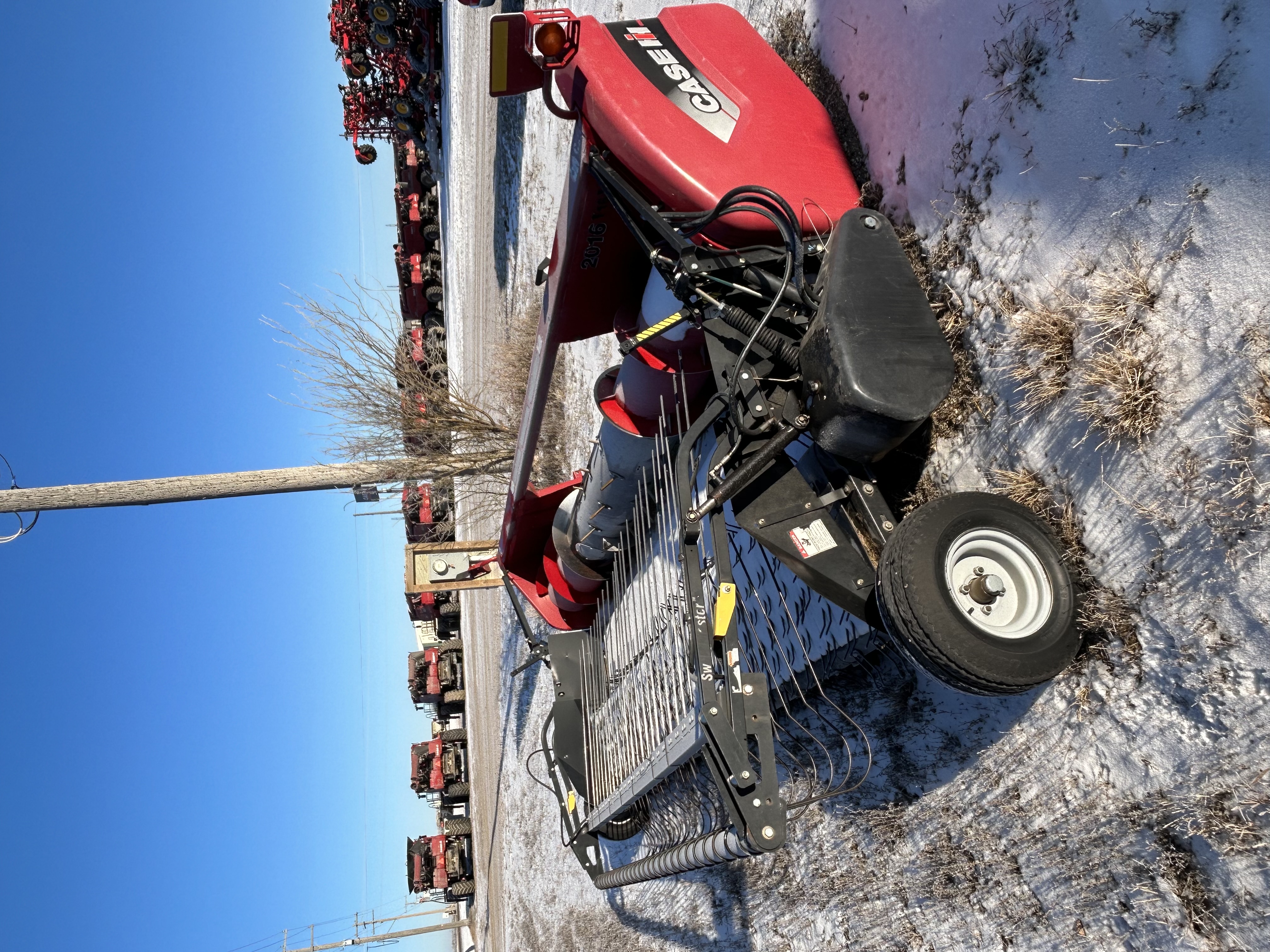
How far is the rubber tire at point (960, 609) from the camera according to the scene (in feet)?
8.75

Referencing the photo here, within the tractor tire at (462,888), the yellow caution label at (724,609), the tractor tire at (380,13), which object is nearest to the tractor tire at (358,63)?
the tractor tire at (380,13)

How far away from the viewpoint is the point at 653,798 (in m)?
6.43

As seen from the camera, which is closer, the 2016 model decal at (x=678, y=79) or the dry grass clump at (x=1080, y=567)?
the dry grass clump at (x=1080, y=567)

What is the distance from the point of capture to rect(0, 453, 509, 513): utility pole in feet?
22.4

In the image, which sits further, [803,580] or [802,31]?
[802,31]

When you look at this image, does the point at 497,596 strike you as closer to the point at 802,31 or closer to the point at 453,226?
the point at 453,226

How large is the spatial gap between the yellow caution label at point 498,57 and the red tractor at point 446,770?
1512 cm

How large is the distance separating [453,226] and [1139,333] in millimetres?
15571

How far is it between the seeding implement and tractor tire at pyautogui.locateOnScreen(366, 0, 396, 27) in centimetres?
1548

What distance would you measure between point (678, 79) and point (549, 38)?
0.61m

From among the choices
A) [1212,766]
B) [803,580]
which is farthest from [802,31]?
[1212,766]

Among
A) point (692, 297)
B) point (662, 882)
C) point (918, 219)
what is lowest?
point (662, 882)

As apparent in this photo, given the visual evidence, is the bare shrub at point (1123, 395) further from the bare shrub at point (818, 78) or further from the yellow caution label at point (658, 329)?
the bare shrub at point (818, 78)

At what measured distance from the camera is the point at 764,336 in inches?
132
